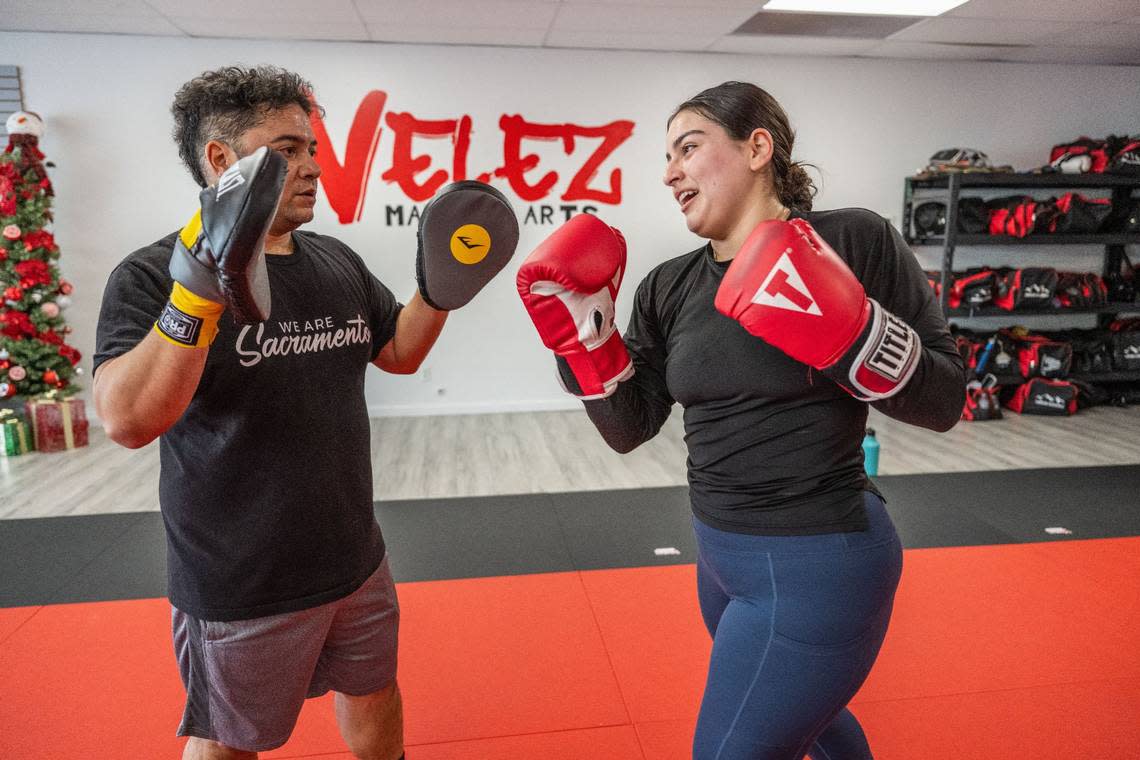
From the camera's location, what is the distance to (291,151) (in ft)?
3.82

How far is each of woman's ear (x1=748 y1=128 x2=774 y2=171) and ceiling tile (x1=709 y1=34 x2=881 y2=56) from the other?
395 cm

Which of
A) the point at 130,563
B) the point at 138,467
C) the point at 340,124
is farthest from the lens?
the point at 340,124

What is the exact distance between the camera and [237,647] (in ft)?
3.70

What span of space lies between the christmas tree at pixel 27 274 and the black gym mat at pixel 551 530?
153 centimetres

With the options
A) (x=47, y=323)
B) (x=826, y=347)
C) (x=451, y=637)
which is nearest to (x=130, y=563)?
(x=451, y=637)

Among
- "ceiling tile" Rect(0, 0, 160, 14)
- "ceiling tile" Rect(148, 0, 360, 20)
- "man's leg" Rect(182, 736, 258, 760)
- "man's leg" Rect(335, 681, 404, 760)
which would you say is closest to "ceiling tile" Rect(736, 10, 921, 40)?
"ceiling tile" Rect(148, 0, 360, 20)

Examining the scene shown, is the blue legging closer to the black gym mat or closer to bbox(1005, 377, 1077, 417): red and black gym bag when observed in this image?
the black gym mat

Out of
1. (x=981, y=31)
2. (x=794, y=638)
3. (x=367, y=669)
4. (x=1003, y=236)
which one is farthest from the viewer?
(x=1003, y=236)

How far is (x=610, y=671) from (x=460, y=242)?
4.14 ft

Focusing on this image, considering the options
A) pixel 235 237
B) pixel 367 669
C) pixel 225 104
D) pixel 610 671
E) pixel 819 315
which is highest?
pixel 225 104

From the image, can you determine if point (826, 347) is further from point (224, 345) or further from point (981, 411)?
point (981, 411)

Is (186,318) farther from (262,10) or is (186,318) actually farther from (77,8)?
(77,8)

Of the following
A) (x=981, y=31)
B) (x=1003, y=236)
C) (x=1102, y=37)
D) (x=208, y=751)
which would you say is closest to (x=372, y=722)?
(x=208, y=751)

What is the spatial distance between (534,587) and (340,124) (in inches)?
143
